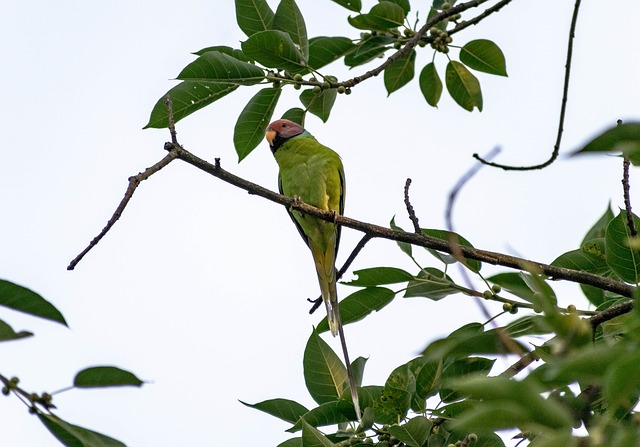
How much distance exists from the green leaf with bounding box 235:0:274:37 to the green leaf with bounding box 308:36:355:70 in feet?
0.63

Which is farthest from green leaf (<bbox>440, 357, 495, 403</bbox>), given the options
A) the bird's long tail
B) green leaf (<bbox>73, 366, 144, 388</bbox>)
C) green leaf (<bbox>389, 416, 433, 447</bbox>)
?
green leaf (<bbox>73, 366, 144, 388</bbox>)

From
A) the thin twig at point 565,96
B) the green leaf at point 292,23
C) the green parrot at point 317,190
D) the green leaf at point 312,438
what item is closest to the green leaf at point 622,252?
the thin twig at point 565,96

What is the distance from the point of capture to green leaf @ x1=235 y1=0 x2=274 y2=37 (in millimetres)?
3047

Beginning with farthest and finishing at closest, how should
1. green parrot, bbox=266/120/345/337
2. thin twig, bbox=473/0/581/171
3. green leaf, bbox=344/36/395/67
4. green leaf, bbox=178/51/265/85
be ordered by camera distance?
green parrot, bbox=266/120/345/337 → green leaf, bbox=344/36/395/67 → green leaf, bbox=178/51/265/85 → thin twig, bbox=473/0/581/171

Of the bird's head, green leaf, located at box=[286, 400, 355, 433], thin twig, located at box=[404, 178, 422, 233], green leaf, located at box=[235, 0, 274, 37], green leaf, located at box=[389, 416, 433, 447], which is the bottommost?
green leaf, located at box=[389, 416, 433, 447]

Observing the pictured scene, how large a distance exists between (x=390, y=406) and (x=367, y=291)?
1.53ft

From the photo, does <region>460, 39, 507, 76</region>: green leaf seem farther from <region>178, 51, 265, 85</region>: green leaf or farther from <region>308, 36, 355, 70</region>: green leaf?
<region>178, 51, 265, 85</region>: green leaf

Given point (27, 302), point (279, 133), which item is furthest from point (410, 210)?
point (279, 133)

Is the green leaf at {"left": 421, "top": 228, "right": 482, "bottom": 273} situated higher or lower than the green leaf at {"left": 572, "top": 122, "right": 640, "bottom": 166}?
higher

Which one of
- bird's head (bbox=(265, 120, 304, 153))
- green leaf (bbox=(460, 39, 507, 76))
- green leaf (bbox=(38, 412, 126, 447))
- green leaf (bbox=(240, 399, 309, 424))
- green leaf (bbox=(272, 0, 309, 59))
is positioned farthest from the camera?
bird's head (bbox=(265, 120, 304, 153))

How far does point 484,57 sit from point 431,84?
0.87 feet

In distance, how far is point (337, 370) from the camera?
2.69 metres

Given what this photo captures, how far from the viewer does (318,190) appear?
4926 mm

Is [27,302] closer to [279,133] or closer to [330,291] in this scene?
[330,291]
